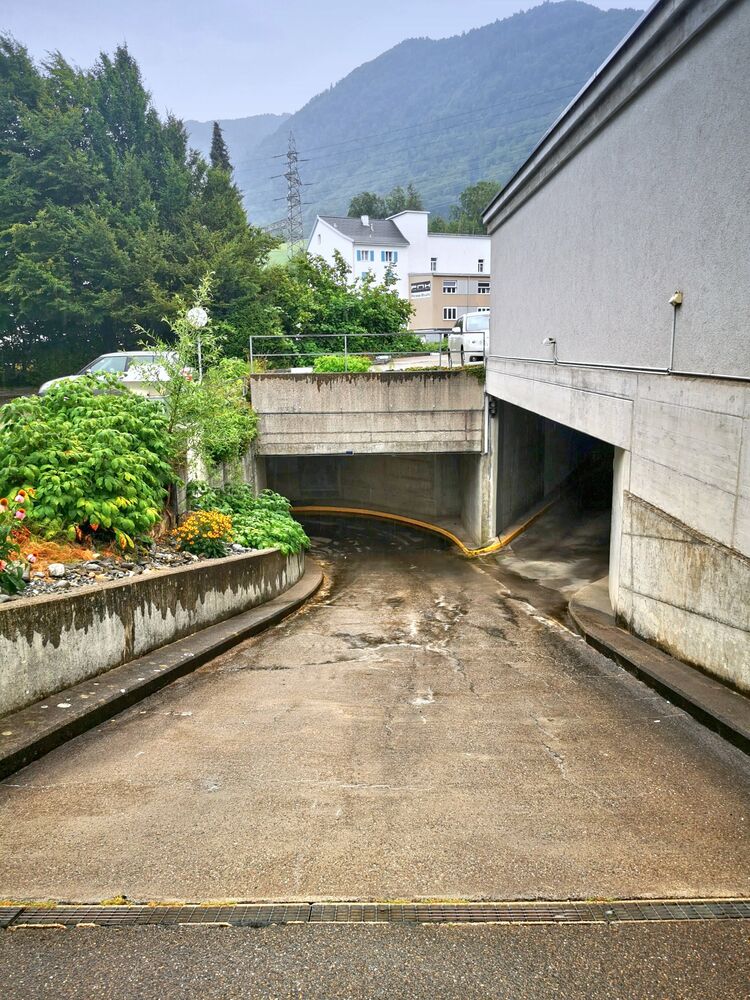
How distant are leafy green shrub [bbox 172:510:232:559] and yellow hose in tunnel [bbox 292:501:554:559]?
9369 millimetres

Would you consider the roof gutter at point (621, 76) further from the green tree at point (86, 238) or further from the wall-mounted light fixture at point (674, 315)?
the green tree at point (86, 238)

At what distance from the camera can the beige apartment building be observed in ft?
199

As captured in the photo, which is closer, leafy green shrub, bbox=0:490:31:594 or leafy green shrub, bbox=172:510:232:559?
leafy green shrub, bbox=0:490:31:594

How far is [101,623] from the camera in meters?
6.69

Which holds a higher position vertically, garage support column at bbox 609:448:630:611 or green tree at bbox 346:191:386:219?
green tree at bbox 346:191:386:219

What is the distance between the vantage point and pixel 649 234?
27.1 feet

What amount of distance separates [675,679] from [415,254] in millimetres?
64521

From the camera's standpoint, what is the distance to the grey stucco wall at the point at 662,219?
251 inches

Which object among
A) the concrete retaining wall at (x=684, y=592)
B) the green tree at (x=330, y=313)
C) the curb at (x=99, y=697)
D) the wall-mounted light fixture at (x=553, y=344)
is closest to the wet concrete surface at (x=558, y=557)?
the concrete retaining wall at (x=684, y=592)

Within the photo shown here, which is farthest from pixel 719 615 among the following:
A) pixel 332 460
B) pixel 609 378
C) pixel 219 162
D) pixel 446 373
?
pixel 219 162

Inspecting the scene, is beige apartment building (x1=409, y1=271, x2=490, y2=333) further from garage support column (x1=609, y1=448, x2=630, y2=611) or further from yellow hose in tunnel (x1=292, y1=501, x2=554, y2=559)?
garage support column (x1=609, y1=448, x2=630, y2=611)

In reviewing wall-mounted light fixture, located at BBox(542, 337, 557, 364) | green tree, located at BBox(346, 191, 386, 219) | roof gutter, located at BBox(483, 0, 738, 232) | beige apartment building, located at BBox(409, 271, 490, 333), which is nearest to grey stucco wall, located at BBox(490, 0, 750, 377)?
roof gutter, located at BBox(483, 0, 738, 232)

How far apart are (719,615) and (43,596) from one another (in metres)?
5.98

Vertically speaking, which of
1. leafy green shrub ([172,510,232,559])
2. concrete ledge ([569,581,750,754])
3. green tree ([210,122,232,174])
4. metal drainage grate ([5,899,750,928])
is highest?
green tree ([210,122,232,174])
